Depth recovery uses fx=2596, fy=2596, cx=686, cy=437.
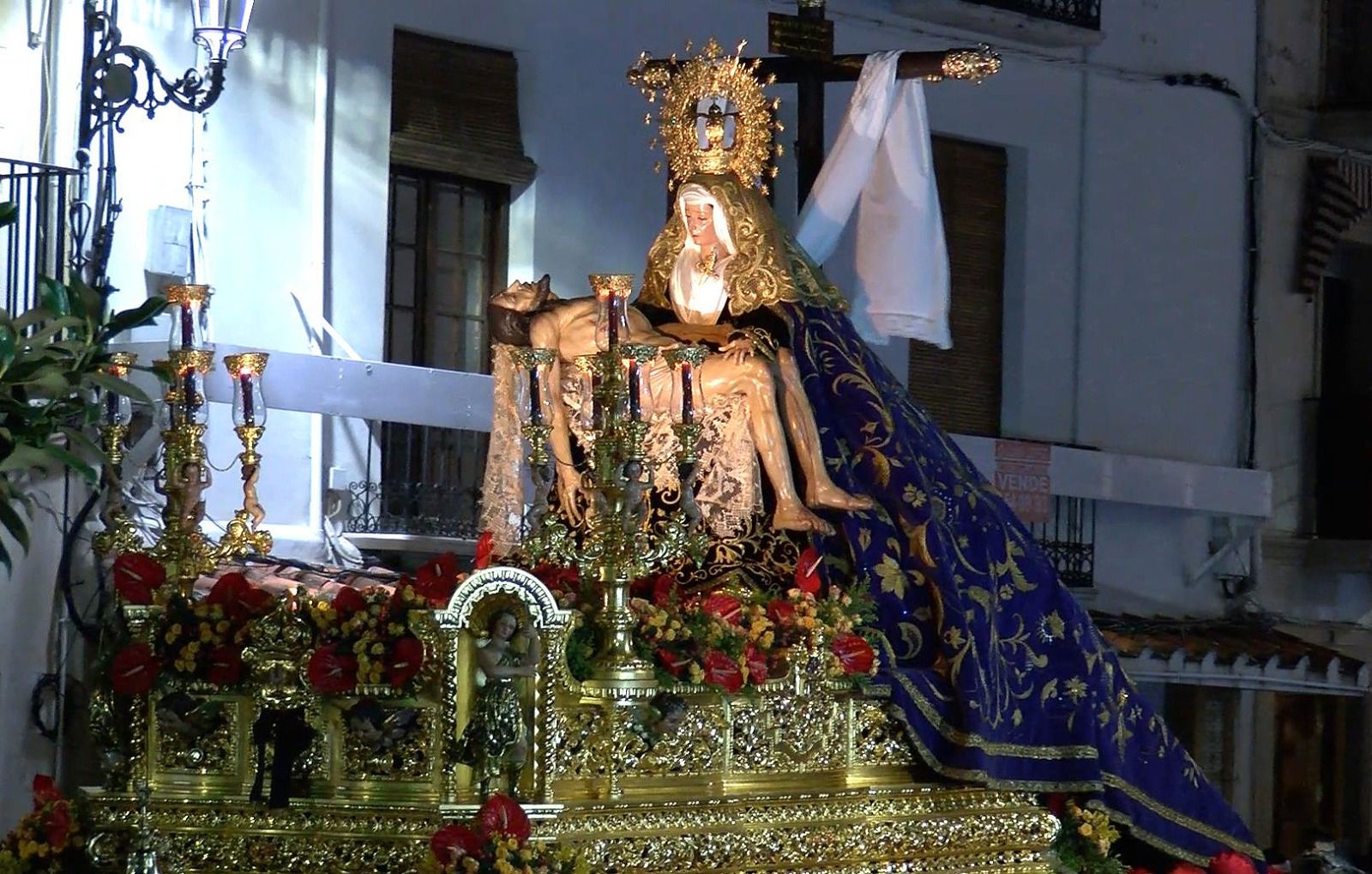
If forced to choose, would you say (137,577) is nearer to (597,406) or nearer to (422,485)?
(597,406)

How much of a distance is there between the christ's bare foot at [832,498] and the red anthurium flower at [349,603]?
66.0 inches

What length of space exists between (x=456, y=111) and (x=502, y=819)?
5900 millimetres

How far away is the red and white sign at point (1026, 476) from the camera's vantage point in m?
13.4

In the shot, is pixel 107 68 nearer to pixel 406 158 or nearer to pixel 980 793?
pixel 406 158

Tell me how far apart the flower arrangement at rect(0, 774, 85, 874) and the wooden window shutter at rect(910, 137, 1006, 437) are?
7.37 m

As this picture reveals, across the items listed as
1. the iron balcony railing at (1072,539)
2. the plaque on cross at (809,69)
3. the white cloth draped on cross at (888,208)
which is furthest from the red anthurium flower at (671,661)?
the iron balcony railing at (1072,539)

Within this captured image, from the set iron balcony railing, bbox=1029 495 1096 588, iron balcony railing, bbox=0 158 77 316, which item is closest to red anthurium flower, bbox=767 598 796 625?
iron balcony railing, bbox=0 158 77 316

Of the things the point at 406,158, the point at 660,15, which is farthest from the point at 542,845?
the point at 660,15

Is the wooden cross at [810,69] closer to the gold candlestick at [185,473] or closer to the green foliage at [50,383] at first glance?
the green foliage at [50,383]

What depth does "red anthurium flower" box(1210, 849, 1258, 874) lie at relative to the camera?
8281 millimetres

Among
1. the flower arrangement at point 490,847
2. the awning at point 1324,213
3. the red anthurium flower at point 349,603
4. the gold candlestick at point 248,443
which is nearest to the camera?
the flower arrangement at point 490,847

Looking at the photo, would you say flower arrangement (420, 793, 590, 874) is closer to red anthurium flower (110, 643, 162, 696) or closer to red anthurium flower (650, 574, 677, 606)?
red anthurium flower (650, 574, 677, 606)

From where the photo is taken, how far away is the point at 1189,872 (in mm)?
8219

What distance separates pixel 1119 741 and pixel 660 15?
5358 mm
